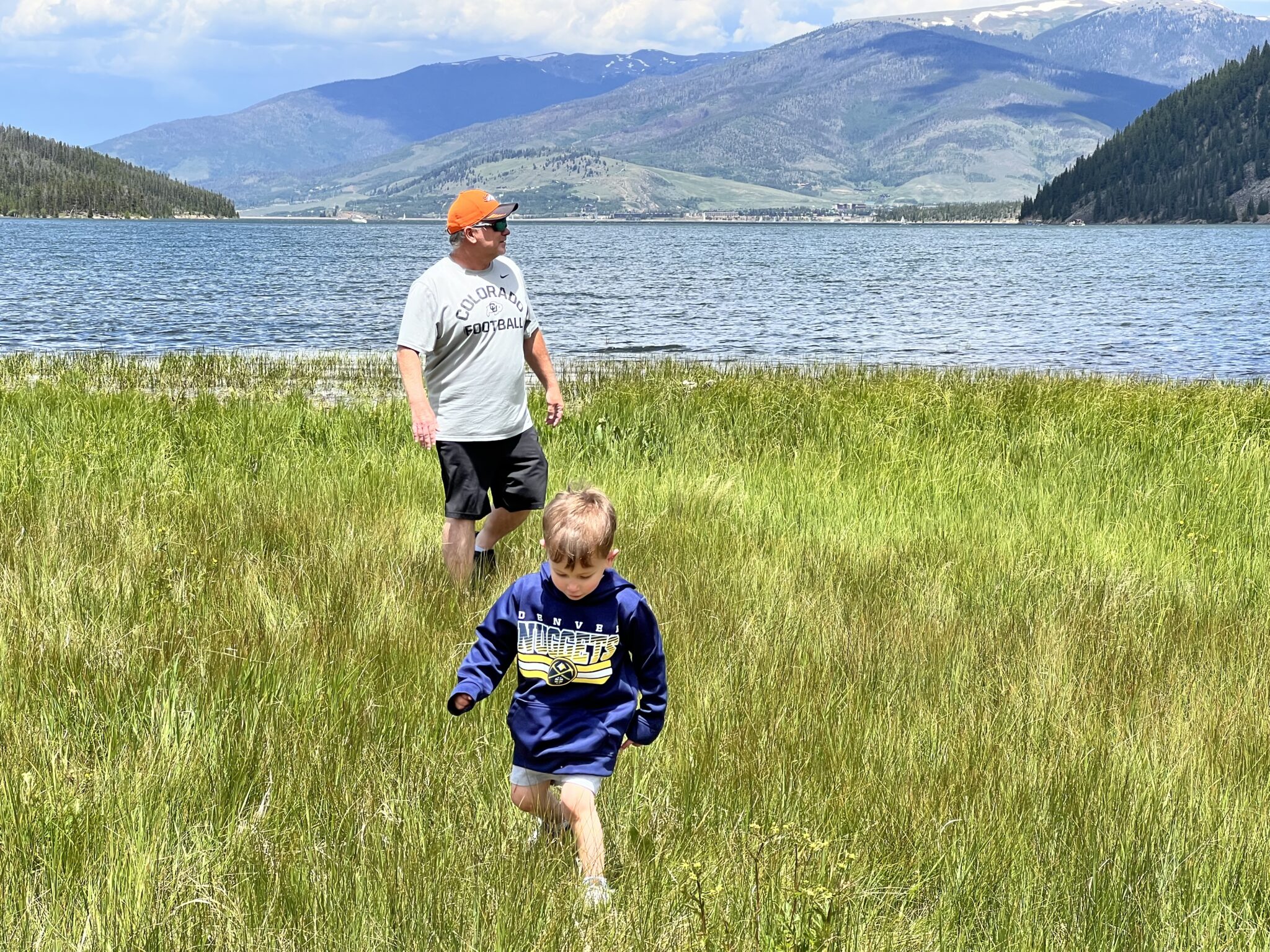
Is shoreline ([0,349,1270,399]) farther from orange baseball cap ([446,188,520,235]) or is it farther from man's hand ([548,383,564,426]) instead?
orange baseball cap ([446,188,520,235])

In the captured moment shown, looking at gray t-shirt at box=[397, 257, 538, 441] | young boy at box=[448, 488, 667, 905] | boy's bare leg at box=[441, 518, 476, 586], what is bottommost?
boy's bare leg at box=[441, 518, 476, 586]

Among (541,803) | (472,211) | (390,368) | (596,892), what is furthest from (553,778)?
(390,368)

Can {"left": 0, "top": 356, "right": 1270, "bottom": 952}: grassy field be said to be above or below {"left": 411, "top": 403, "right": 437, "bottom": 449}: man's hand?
below

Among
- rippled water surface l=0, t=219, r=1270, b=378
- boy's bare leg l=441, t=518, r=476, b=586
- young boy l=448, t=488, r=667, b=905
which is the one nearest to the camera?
young boy l=448, t=488, r=667, b=905

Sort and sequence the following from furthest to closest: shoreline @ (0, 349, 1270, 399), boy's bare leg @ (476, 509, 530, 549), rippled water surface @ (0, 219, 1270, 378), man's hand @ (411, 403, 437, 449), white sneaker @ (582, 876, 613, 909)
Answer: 1. rippled water surface @ (0, 219, 1270, 378)
2. shoreline @ (0, 349, 1270, 399)
3. boy's bare leg @ (476, 509, 530, 549)
4. man's hand @ (411, 403, 437, 449)
5. white sneaker @ (582, 876, 613, 909)

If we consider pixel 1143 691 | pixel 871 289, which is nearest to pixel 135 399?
pixel 1143 691

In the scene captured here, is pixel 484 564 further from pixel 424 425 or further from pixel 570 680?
pixel 570 680

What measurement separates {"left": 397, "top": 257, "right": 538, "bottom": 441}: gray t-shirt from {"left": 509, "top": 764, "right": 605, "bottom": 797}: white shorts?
274 centimetres

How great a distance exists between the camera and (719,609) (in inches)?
197

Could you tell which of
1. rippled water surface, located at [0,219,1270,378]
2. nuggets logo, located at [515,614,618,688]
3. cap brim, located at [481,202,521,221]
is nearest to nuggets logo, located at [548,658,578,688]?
nuggets logo, located at [515,614,618,688]

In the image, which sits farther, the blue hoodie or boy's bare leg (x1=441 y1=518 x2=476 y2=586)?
boy's bare leg (x1=441 y1=518 x2=476 y2=586)

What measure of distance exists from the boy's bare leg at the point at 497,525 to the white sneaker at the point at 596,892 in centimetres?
316

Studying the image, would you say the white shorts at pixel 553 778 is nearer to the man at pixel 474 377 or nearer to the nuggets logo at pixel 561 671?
the nuggets logo at pixel 561 671

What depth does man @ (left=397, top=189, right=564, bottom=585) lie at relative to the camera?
17.5ft
